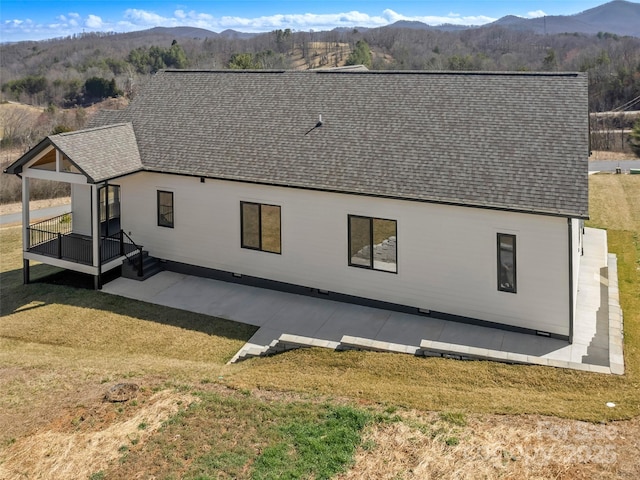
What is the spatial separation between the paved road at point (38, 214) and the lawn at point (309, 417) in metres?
21.6

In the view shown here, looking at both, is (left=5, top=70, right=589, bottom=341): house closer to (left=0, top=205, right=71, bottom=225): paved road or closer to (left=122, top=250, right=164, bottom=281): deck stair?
(left=122, top=250, right=164, bottom=281): deck stair

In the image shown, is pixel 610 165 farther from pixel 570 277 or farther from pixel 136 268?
pixel 136 268

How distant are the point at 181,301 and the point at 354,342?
6.60m

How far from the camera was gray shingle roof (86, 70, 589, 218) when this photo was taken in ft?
43.6

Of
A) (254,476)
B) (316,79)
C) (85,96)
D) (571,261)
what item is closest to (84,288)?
(316,79)

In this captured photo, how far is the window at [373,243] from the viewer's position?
14.4 m

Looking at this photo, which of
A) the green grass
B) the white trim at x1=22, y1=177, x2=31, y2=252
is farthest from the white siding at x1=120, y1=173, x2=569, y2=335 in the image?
the green grass

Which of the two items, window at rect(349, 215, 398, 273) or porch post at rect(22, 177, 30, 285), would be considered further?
porch post at rect(22, 177, 30, 285)

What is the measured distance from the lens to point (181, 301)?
15859 mm

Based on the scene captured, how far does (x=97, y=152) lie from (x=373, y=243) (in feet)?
29.9

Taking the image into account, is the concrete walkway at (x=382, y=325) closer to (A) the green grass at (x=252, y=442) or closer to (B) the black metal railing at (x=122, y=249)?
(B) the black metal railing at (x=122, y=249)

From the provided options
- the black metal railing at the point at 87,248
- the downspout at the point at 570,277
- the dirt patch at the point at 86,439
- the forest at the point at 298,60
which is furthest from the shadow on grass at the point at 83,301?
the forest at the point at 298,60

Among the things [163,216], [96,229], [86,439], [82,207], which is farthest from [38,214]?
[86,439]

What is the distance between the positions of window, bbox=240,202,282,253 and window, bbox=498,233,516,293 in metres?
6.34
